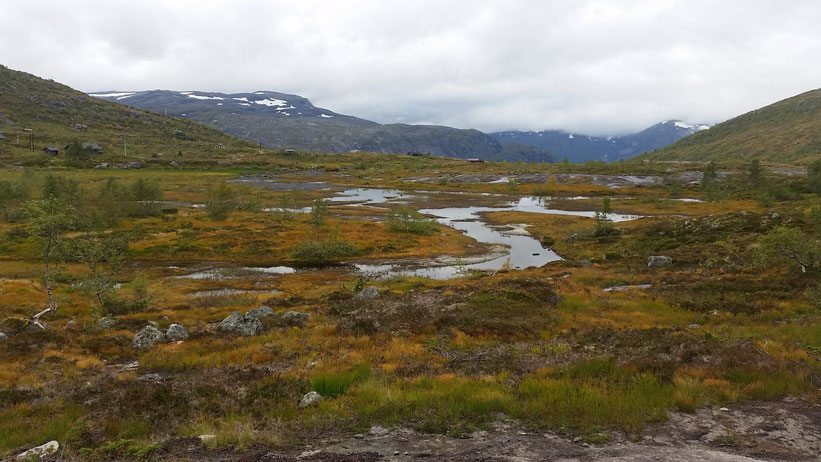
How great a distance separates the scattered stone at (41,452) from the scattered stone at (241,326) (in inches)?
535

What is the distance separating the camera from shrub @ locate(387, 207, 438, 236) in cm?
7860

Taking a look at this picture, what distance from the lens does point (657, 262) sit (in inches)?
1794

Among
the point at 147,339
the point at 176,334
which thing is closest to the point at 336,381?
the point at 176,334

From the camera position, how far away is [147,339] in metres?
22.8

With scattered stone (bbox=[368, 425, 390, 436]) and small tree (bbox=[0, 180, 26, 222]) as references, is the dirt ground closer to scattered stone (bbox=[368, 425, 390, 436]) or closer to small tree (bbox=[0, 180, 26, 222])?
scattered stone (bbox=[368, 425, 390, 436])

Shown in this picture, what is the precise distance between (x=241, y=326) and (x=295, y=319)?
347 centimetres

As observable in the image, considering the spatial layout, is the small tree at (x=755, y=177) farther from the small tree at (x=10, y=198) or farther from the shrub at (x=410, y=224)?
the small tree at (x=10, y=198)

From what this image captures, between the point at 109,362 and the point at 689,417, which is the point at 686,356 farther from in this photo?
the point at 109,362

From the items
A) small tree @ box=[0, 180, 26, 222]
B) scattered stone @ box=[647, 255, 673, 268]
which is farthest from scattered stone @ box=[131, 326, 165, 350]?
small tree @ box=[0, 180, 26, 222]

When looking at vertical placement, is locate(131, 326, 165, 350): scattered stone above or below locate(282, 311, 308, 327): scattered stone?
above

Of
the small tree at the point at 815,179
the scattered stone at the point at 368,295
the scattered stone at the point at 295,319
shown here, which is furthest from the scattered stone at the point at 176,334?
the small tree at the point at 815,179

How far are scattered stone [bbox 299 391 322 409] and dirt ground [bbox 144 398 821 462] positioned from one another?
8.25 feet

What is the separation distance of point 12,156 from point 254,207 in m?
154

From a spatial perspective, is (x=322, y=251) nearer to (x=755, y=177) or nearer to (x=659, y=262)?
(x=659, y=262)
